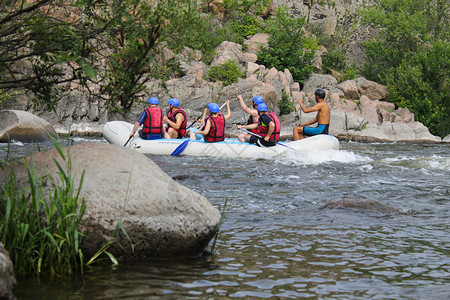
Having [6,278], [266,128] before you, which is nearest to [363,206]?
[6,278]

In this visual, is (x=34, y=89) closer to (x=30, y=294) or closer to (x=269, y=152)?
(x=30, y=294)

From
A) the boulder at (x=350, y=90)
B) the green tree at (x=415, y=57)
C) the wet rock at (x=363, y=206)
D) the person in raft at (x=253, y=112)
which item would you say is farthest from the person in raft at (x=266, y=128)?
the green tree at (x=415, y=57)

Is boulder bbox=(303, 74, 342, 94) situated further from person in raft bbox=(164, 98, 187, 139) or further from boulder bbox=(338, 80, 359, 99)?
person in raft bbox=(164, 98, 187, 139)

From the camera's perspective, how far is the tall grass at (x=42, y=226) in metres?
4.16

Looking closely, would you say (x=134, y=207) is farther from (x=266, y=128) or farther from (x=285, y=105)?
(x=285, y=105)

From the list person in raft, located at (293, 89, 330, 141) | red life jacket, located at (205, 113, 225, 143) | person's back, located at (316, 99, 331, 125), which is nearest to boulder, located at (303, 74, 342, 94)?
person in raft, located at (293, 89, 330, 141)

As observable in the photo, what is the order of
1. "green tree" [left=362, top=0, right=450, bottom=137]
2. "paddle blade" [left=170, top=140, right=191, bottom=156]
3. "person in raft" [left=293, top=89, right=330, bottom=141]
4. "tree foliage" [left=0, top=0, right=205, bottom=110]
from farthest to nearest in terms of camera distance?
1. "green tree" [left=362, top=0, right=450, bottom=137]
2. "person in raft" [left=293, top=89, right=330, bottom=141]
3. "paddle blade" [left=170, top=140, right=191, bottom=156]
4. "tree foliage" [left=0, top=0, right=205, bottom=110]

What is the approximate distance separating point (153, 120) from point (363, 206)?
7904 mm

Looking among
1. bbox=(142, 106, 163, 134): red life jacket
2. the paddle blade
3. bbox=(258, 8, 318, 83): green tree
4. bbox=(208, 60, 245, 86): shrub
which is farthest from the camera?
bbox=(258, 8, 318, 83): green tree

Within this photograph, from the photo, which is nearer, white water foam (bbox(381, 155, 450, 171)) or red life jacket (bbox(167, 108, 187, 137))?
white water foam (bbox(381, 155, 450, 171))

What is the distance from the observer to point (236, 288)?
13.8 feet

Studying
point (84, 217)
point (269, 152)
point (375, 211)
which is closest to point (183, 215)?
point (84, 217)

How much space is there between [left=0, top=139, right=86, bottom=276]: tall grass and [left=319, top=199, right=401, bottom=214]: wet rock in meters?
3.83

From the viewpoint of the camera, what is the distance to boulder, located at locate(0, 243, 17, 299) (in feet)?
11.7
